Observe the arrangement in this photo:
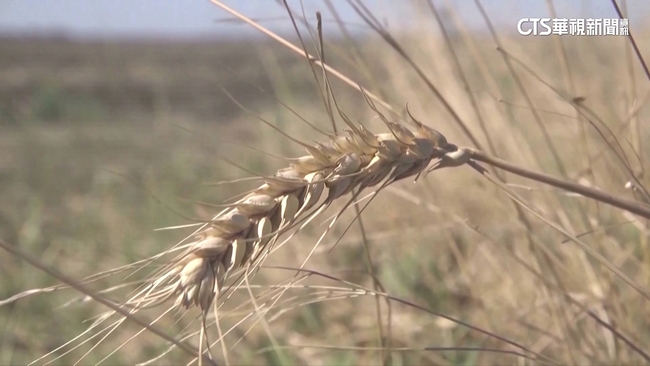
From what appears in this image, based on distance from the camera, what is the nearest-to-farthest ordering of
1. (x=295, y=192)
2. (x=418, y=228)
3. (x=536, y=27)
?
1. (x=295, y=192)
2. (x=536, y=27)
3. (x=418, y=228)

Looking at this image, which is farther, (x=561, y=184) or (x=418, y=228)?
(x=418, y=228)

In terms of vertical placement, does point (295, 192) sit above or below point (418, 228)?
above

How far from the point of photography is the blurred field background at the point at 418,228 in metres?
0.71

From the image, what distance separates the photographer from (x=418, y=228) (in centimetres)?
115

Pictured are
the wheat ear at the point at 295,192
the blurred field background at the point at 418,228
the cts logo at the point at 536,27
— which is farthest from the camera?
the cts logo at the point at 536,27

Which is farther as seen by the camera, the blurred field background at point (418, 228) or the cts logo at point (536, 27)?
the cts logo at point (536, 27)

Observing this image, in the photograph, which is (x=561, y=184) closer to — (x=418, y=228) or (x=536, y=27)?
(x=536, y=27)

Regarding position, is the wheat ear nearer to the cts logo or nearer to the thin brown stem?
the thin brown stem

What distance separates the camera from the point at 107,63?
7559 millimetres

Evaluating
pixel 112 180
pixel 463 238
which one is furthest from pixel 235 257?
pixel 112 180

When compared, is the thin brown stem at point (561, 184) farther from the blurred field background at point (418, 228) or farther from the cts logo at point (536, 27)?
the cts logo at point (536, 27)

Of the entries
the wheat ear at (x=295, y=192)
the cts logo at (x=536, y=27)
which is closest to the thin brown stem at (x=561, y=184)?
the wheat ear at (x=295, y=192)

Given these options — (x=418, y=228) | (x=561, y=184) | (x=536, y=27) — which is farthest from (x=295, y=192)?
(x=418, y=228)

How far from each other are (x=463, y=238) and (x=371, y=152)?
90 centimetres
